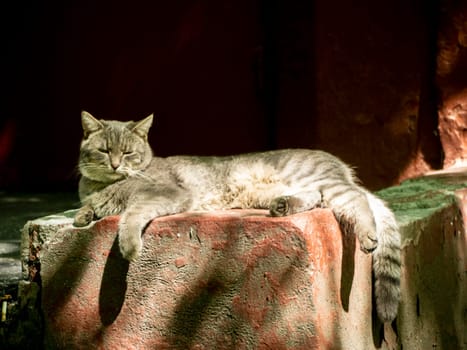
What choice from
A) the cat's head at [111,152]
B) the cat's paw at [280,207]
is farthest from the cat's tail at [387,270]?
the cat's head at [111,152]

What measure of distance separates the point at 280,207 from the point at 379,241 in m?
0.56

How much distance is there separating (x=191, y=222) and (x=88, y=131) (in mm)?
1079

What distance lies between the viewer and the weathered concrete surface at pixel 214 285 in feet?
9.39

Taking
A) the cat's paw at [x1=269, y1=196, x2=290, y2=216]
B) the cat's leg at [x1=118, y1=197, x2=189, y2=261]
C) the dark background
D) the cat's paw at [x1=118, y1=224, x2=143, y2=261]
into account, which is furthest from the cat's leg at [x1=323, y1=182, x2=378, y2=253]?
the dark background

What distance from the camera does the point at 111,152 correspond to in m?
3.70

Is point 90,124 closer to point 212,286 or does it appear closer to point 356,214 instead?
point 212,286

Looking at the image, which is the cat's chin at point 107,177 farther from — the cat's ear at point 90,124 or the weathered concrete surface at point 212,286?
the weathered concrete surface at point 212,286

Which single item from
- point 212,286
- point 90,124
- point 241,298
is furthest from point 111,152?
point 241,298

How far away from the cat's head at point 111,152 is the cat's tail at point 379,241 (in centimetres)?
105

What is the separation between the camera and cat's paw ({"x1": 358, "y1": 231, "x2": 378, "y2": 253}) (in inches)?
124

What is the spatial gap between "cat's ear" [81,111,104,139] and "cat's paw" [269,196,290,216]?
1.24 metres

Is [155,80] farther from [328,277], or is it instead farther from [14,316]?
[328,277]

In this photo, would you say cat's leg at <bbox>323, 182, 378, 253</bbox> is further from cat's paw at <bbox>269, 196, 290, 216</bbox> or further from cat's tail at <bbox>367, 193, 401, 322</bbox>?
cat's paw at <bbox>269, 196, 290, 216</bbox>

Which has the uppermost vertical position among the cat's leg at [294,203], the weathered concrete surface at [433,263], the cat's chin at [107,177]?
the cat's chin at [107,177]
